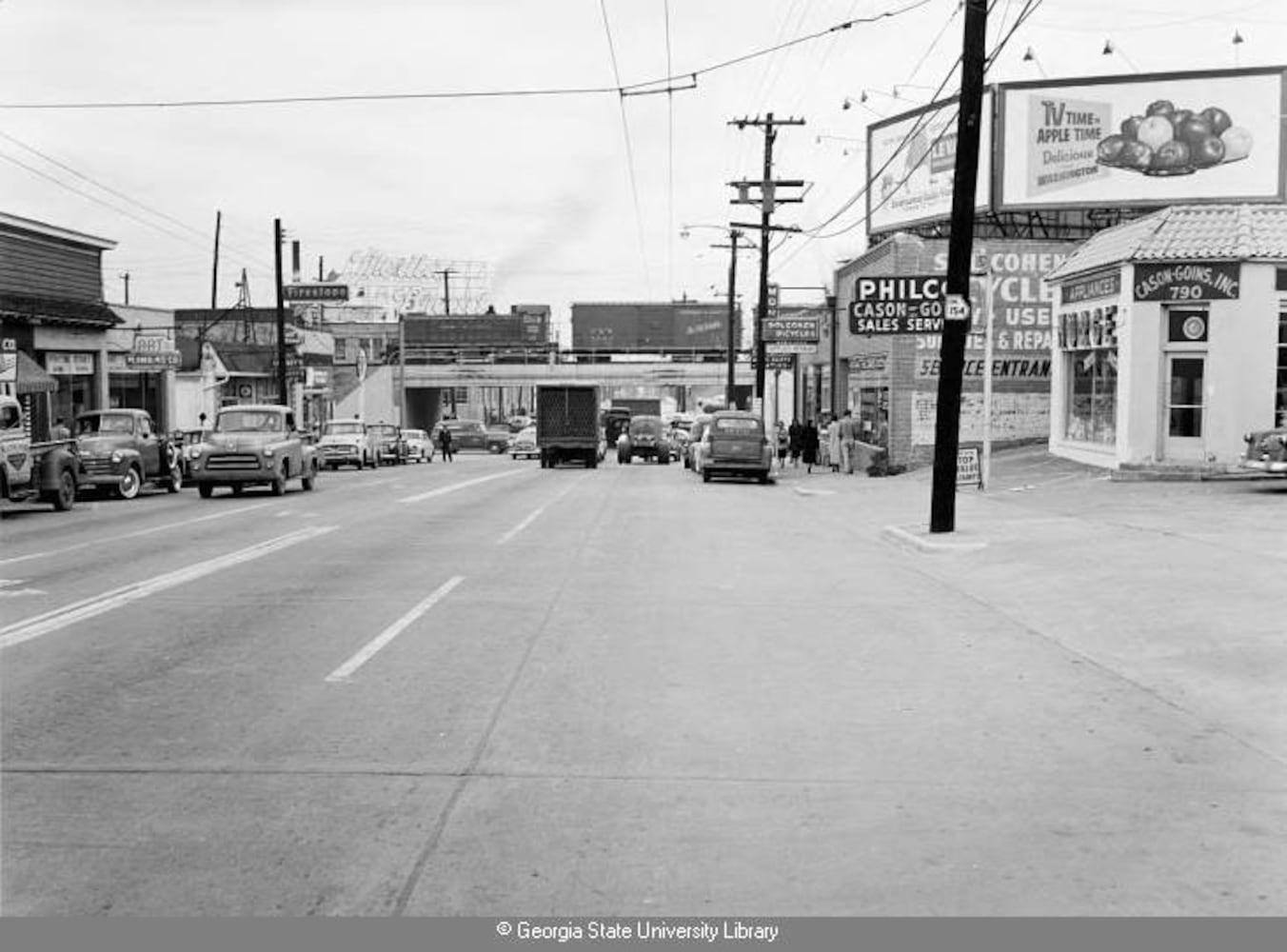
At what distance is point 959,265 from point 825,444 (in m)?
24.8

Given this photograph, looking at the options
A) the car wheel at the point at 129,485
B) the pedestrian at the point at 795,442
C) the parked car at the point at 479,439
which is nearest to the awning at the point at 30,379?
the car wheel at the point at 129,485

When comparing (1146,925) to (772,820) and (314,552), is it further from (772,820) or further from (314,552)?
(314,552)

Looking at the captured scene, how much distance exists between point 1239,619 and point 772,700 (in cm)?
475

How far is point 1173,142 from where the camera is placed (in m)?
35.9

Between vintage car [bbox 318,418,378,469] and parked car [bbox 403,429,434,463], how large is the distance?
7080mm

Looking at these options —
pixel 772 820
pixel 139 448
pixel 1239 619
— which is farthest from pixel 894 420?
pixel 772 820

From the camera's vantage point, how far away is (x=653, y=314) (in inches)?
4043

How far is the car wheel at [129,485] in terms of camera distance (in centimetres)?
2798

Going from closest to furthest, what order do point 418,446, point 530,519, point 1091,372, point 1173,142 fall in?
point 530,519 < point 1091,372 < point 1173,142 < point 418,446

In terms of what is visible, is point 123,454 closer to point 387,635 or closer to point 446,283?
point 387,635

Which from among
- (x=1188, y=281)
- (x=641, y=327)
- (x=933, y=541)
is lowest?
(x=933, y=541)

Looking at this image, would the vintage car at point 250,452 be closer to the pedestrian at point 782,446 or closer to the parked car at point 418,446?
the pedestrian at point 782,446

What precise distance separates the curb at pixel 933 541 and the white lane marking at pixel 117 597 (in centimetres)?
776

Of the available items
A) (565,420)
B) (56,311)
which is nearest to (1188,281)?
(565,420)
